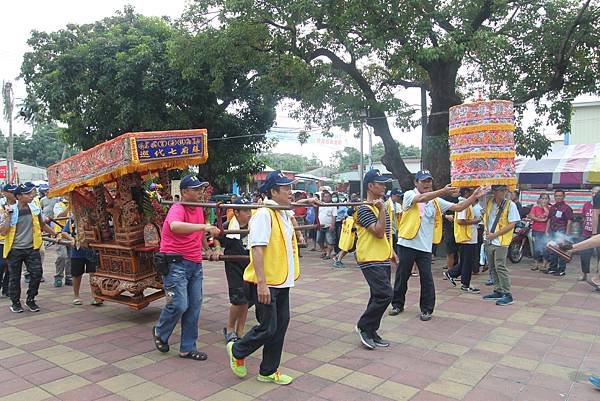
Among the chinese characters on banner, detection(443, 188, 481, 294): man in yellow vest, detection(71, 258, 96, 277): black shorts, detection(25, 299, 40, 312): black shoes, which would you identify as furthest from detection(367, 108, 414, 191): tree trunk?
detection(25, 299, 40, 312): black shoes

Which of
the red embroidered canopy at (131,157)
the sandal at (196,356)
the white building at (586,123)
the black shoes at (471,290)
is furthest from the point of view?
the white building at (586,123)

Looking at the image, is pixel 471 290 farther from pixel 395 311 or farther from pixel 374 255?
pixel 374 255

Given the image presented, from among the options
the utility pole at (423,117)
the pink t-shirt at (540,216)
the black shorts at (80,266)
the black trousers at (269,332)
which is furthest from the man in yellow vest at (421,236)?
the utility pole at (423,117)

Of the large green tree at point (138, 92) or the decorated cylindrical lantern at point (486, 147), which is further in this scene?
the large green tree at point (138, 92)

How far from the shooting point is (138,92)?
15.3 meters

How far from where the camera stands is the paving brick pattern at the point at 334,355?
12.2 feet

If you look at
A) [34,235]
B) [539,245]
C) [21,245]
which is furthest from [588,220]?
[21,245]

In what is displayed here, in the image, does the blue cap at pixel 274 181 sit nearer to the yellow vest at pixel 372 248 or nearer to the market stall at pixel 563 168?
the yellow vest at pixel 372 248

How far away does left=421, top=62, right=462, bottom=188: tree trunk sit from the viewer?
35.3ft

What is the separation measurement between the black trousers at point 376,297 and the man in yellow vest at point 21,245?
4567 mm

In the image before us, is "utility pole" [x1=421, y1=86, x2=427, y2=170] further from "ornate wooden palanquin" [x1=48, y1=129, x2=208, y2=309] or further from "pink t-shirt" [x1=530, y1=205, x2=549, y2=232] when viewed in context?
"ornate wooden palanquin" [x1=48, y1=129, x2=208, y2=309]

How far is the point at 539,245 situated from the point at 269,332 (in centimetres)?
800

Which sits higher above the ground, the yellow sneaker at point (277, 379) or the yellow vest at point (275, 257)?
the yellow vest at point (275, 257)

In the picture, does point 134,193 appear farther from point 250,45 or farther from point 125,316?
point 250,45
